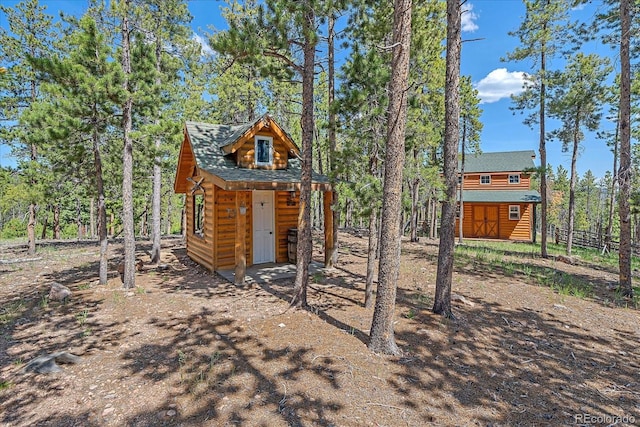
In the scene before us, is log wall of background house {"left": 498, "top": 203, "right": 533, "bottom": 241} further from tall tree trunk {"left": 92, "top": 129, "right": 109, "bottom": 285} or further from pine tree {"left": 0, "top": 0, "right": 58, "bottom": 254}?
pine tree {"left": 0, "top": 0, "right": 58, "bottom": 254}

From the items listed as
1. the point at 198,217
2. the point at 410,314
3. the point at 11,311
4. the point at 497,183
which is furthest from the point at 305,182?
the point at 497,183

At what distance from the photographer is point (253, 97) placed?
1636 cm

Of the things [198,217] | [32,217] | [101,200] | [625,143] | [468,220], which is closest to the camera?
[625,143]

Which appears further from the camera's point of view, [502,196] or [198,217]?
[502,196]

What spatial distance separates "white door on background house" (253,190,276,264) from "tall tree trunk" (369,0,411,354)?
6.74 meters

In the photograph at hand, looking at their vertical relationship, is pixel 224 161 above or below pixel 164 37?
below

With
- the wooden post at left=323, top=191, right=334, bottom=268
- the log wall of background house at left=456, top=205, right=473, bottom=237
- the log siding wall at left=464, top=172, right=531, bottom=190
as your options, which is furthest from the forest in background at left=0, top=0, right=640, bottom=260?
the log wall of background house at left=456, top=205, right=473, bottom=237

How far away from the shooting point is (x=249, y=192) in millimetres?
10305

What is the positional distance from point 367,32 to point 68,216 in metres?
46.3

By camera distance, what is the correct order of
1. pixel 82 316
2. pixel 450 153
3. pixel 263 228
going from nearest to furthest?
pixel 450 153 < pixel 82 316 < pixel 263 228

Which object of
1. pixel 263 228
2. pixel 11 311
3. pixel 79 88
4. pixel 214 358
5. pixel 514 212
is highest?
pixel 79 88

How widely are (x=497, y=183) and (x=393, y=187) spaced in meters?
25.6

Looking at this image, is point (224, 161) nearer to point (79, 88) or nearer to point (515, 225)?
point (79, 88)

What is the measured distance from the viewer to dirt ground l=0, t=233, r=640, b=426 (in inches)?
135
